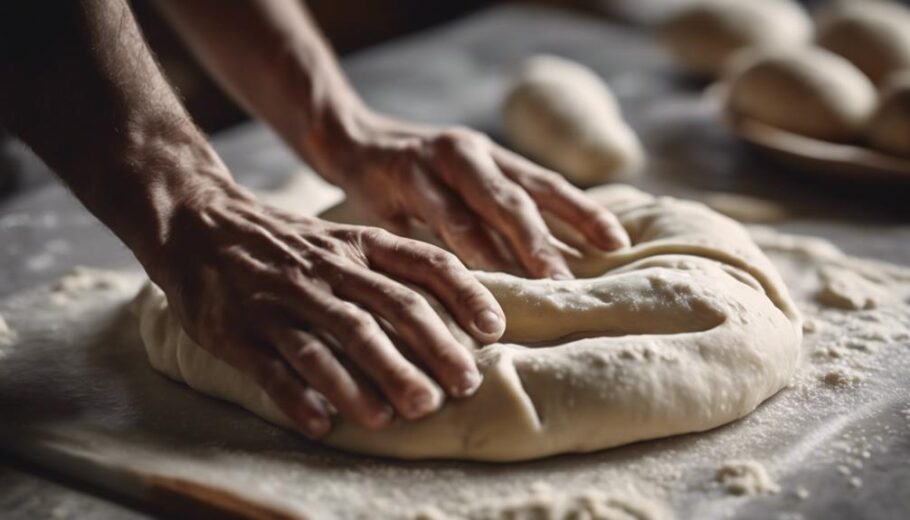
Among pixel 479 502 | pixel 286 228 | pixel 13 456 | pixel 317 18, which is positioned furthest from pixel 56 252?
pixel 317 18

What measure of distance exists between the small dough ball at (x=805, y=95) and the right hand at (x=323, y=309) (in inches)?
53.2

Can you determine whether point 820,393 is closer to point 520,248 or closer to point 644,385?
point 644,385

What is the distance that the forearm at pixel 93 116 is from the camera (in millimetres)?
1381

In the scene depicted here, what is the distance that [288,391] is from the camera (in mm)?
1220

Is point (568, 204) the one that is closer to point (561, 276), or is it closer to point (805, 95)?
point (561, 276)

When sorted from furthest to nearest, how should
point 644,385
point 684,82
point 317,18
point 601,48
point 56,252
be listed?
point 317,18
point 601,48
point 684,82
point 56,252
point 644,385

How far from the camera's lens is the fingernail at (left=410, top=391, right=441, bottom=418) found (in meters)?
1.19

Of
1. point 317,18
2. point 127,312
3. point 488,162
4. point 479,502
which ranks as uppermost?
point 488,162

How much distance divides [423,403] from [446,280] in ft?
0.60

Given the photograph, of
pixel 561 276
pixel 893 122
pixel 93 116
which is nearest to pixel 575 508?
pixel 561 276

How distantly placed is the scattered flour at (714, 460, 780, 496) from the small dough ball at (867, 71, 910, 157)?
126 centimetres

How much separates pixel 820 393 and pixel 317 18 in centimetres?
412

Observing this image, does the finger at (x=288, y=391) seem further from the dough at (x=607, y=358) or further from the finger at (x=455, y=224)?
the finger at (x=455, y=224)

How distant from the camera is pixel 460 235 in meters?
1.64
